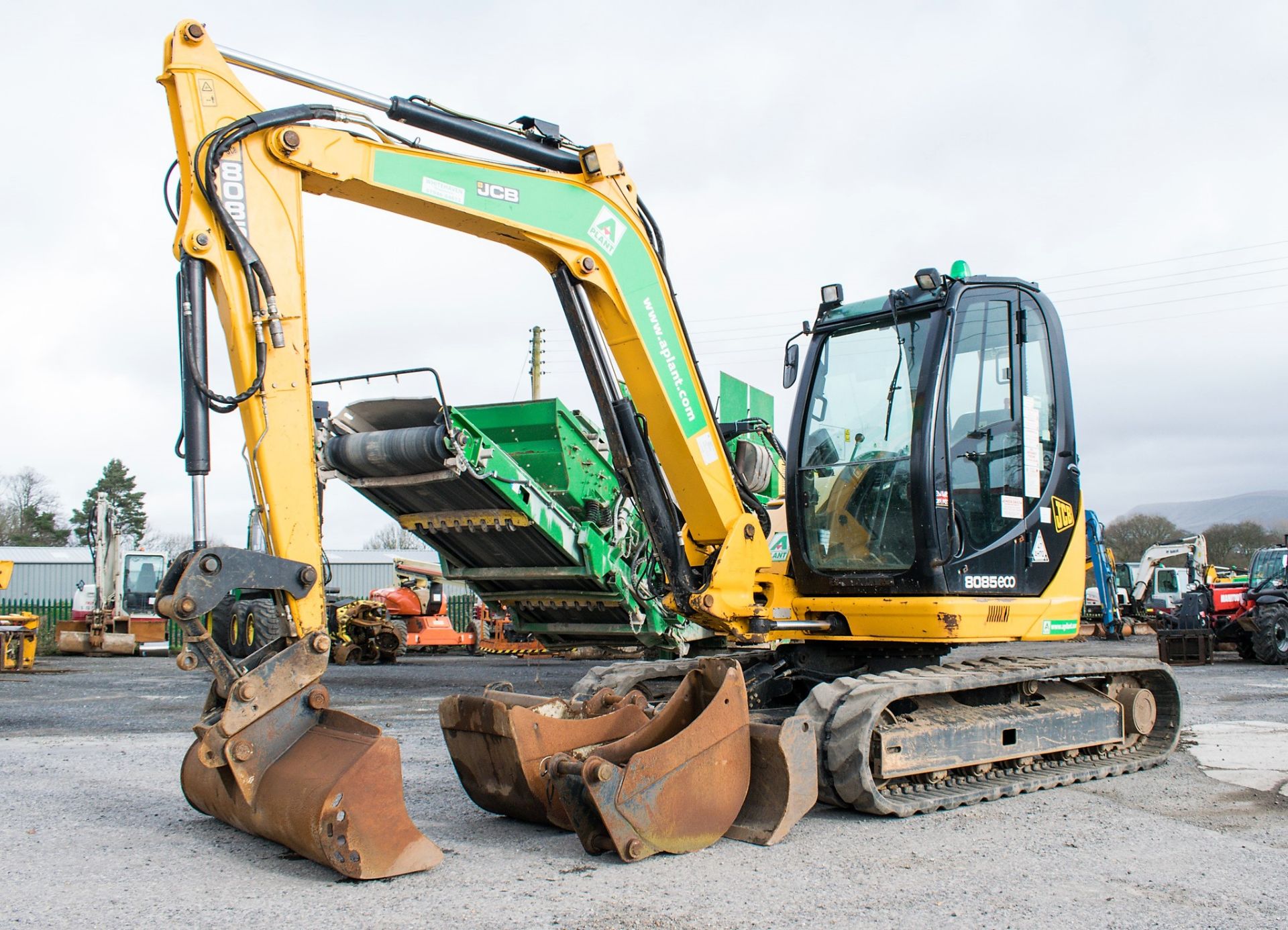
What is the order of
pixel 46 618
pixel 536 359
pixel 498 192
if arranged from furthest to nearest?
pixel 536 359 → pixel 46 618 → pixel 498 192

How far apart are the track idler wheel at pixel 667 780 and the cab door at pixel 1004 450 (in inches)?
68.4

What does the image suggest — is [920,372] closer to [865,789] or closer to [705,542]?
[705,542]

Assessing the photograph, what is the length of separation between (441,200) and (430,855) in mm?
2866

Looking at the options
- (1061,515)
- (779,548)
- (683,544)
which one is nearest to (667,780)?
(683,544)

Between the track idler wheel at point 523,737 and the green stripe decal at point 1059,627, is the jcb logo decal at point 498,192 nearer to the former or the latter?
the track idler wheel at point 523,737

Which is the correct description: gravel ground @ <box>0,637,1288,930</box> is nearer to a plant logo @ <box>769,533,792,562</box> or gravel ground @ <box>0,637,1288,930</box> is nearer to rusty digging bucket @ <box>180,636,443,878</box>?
rusty digging bucket @ <box>180,636,443,878</box>

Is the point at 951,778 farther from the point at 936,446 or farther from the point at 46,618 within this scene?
the point at 46,618

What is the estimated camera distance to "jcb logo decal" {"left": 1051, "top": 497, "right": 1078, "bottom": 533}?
632 cm

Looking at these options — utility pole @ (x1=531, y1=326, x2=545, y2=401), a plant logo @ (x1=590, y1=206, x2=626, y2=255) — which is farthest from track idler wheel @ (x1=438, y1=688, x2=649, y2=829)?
utility pole @ (x1=531, y1=326, x2=545, y2=401)

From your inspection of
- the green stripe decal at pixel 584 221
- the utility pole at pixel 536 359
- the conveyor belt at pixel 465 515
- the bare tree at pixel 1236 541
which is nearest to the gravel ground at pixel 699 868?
the green stripe decal at pixel 584 221

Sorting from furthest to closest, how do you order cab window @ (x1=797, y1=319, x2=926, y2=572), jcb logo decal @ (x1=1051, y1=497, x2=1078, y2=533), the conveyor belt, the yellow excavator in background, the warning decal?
the yellow excavator in background, the conveyor belt, jcb logo decal @ (x1=1051, y1=497, x2=1078, y2=533), the warning decal, cab window @ (x1=797, y1=319, x2=926, y2=572)

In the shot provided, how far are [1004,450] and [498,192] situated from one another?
120 inches

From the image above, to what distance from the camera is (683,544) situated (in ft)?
20.6

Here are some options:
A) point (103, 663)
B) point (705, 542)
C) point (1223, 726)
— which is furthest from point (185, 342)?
point (103, 663)
